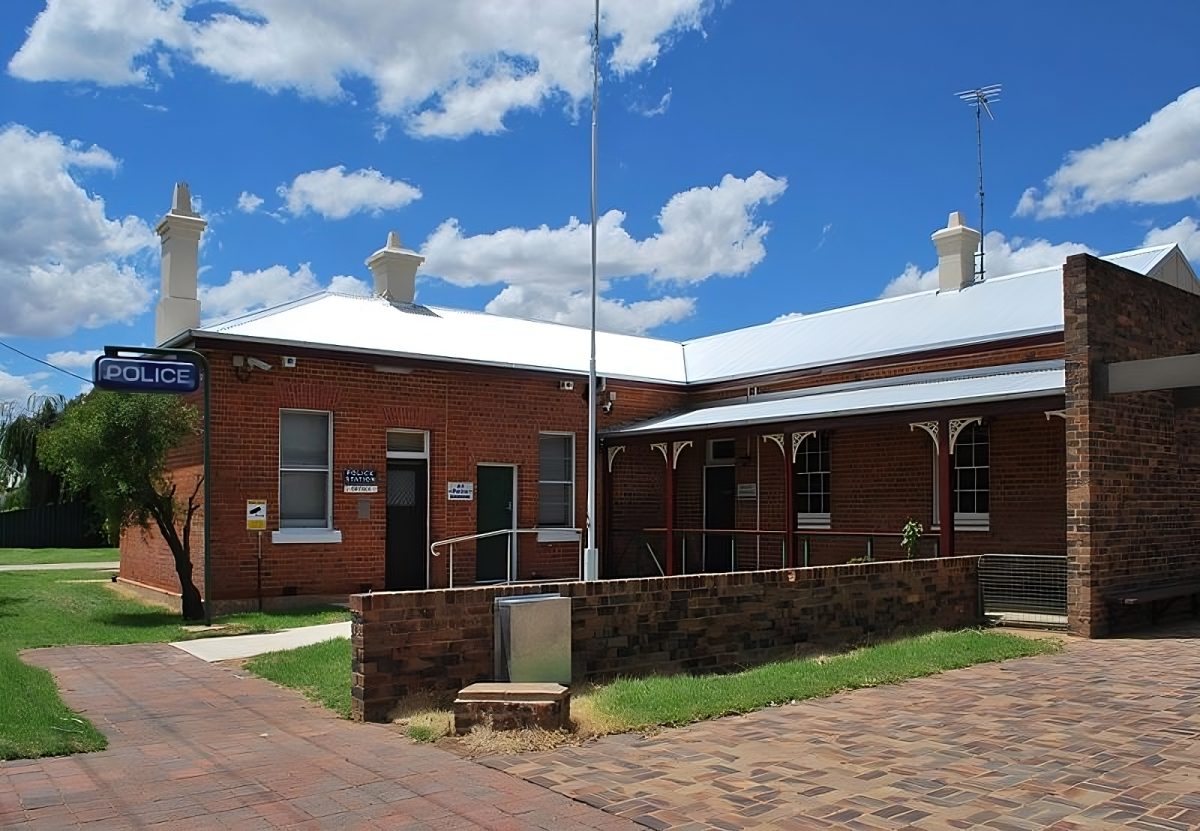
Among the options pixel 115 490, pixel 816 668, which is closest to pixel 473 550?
pixel 115 490

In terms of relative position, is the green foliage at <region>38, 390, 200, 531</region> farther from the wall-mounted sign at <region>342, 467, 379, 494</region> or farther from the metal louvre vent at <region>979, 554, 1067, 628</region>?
the metal louvre vent at <region>979, 554, 1067, 628</region>

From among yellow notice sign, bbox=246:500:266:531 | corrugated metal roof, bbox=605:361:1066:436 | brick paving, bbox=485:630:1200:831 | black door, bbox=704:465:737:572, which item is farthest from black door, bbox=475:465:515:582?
brick paving, bbox=485:630:1200:831

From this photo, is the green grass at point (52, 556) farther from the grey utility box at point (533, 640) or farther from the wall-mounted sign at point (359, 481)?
the grey utility box at point (533, 640)

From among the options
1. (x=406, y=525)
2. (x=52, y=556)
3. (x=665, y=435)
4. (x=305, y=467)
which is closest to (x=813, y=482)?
(x=665, y=435)

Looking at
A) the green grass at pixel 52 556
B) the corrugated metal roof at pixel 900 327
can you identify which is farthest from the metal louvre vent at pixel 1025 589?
the green grass at pixel 52 556

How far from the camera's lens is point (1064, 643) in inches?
440

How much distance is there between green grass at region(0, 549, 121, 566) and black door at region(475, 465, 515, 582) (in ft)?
41.9

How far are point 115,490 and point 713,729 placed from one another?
9.52 metres

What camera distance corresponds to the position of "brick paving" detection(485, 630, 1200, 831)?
208 inches

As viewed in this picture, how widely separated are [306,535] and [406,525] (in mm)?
Answer: 1893

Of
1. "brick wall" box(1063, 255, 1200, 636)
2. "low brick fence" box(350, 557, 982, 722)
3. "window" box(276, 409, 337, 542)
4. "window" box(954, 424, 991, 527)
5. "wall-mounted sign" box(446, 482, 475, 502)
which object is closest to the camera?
"low brick fence" box(350, 557, 982, 722)

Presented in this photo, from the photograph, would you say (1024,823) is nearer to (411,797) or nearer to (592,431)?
(411,797)

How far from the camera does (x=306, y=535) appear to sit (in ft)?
50.3

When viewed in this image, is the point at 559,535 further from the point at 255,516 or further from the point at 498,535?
the point at 255,516
